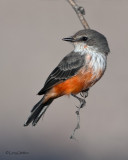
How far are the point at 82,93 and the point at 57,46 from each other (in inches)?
250

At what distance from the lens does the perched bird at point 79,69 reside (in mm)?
8203

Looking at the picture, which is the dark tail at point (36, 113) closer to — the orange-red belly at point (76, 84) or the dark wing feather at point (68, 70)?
the orange-red belly at point (76, 84)

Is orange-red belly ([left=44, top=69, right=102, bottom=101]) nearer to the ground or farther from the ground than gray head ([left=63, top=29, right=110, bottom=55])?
nearer to the ground

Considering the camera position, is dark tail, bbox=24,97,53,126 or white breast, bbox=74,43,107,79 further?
white breast, bbox=74,43,107,79

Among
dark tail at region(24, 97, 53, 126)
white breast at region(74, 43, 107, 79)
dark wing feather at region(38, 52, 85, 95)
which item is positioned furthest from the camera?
dark wing feather at region(38, 52, 85, 95)

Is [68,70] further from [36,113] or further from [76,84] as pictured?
[36,113]

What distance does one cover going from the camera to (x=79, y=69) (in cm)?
832

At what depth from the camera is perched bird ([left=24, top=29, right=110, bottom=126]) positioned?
26.9 feet

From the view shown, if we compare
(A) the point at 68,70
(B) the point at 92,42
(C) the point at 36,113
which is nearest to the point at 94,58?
(B) the point at 92,42

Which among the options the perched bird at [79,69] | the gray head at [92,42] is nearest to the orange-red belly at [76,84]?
the perched bird at [79,69]

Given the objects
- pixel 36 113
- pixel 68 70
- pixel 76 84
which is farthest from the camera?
pixel 68 70

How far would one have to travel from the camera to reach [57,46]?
14742 millimetres

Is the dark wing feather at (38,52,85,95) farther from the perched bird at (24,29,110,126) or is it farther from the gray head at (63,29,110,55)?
the gray head at (63,29,110,55)

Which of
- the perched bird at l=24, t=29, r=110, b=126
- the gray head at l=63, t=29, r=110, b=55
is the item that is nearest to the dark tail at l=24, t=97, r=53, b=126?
the perched bird at l=24, t=29, r=110, b=126
